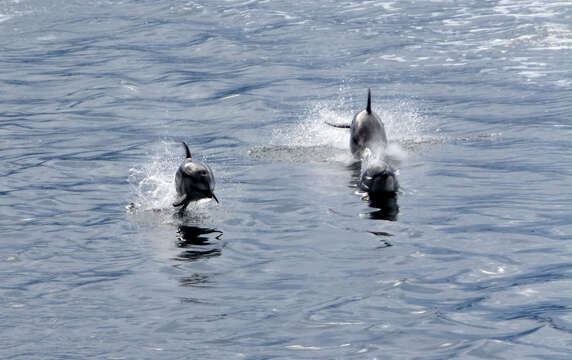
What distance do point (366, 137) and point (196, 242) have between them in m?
4.53

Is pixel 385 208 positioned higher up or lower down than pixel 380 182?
lower down

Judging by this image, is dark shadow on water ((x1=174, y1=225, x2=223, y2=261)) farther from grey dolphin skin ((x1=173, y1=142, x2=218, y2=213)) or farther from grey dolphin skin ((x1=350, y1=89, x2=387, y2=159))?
grey dolphin skin ((x1=350, y1=89, x2=387, y2=159))

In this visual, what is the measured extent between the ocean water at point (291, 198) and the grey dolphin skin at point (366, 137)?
0.92ft

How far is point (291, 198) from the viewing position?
1327 centimetres

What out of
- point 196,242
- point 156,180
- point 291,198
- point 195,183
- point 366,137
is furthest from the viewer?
point 366,137

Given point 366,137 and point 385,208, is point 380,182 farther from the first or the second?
point 366,137

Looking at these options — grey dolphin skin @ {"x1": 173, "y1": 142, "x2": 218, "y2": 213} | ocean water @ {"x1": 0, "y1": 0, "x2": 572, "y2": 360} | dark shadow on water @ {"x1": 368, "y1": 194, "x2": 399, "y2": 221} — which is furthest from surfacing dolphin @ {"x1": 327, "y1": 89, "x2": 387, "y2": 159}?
grey dolphin skin @ {"x1": 173, "y1": 142, "x2": 218, "y2": 213}

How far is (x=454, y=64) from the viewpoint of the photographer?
22781 mm

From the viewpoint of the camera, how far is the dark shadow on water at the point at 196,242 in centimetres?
1104

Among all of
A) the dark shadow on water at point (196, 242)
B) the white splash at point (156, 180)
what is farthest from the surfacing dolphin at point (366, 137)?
the dark shadow on water at point (196, 242)

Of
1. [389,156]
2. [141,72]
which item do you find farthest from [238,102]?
[389,156]

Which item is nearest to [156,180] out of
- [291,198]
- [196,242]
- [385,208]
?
[291,198]

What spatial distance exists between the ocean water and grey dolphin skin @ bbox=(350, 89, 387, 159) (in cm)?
28

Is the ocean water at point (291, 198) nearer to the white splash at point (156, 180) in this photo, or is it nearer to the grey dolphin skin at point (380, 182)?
the white splash at point (156, 180)
